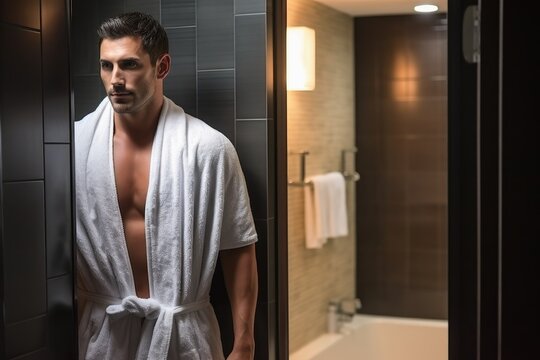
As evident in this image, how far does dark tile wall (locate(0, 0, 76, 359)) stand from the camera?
151cm

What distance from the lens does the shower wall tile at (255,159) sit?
2.70 m

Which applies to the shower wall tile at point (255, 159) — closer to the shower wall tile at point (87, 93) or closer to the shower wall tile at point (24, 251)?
the shower wall tile at point (87, 93)

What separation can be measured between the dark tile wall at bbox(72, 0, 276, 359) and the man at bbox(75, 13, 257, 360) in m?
0.12

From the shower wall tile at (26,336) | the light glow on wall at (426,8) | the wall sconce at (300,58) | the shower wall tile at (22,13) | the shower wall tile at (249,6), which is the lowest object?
the shower wall tile at (26,336)

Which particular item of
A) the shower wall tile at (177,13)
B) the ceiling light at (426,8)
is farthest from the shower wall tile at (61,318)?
the ceiling light at (426,8)

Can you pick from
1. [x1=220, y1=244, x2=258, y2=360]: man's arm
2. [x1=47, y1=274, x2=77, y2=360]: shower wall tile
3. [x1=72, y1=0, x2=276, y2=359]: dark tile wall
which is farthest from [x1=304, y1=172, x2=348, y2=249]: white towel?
[x1=47, y1=274, x2=77, y2=360]: shower wall tile

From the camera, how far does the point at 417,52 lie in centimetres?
427
